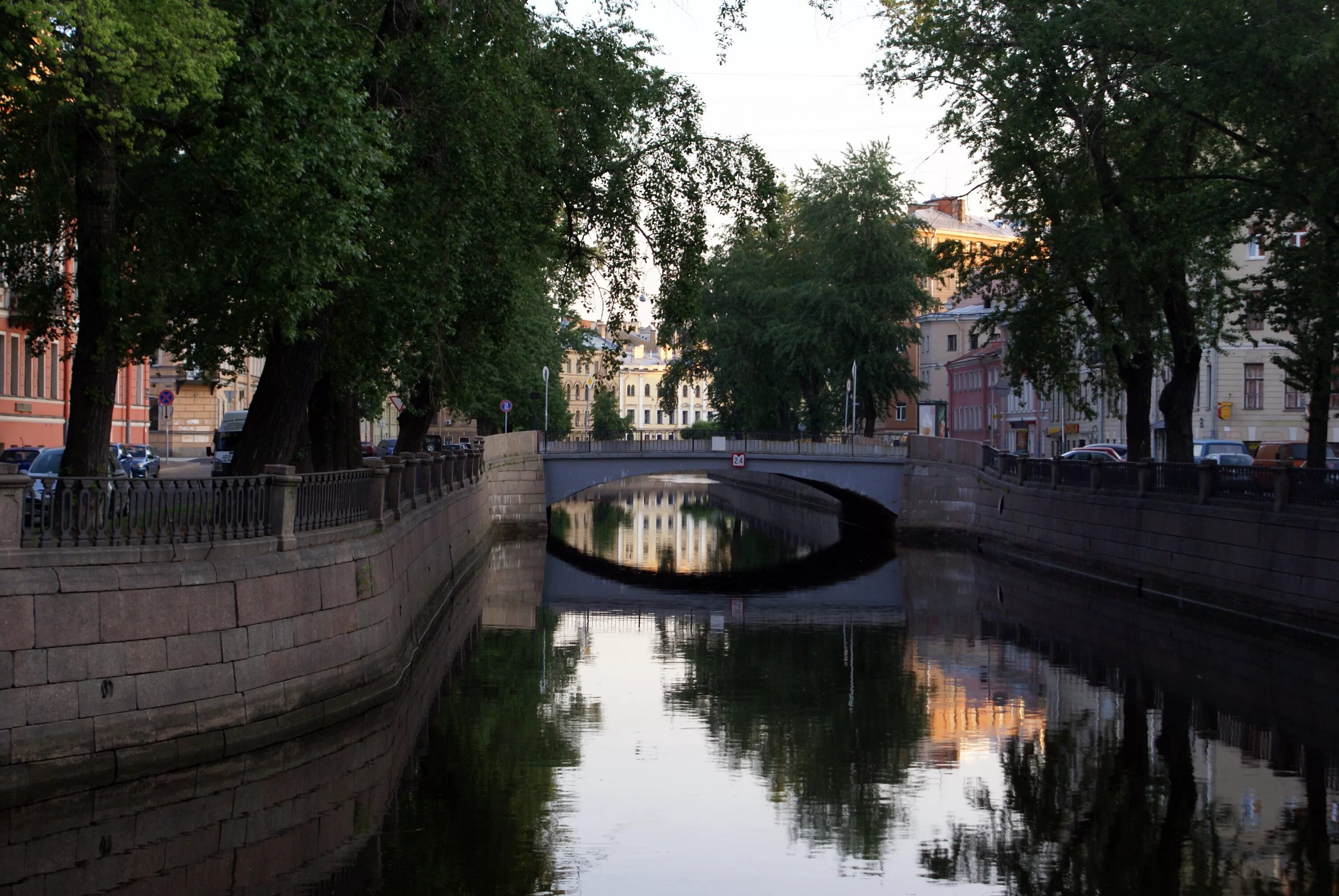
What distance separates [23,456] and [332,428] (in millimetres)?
16032

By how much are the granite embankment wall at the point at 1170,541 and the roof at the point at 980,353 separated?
1305 inches

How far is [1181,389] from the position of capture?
3269 centimetres

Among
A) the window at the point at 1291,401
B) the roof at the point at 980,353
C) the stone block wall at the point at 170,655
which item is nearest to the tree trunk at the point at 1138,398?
the stone block wall at the point at 170,655

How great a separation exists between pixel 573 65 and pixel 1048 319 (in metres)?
14.0

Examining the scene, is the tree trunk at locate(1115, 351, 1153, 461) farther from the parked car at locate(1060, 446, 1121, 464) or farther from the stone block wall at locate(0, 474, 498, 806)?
the stone block wall at locate(0, 474, 498, 806)

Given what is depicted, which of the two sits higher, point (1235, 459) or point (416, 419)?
point (416, 419)

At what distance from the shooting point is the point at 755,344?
208ft

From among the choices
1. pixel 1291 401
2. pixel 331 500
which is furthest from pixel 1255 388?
pixel 331 500

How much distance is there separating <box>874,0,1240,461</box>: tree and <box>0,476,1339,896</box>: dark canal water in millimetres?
5785

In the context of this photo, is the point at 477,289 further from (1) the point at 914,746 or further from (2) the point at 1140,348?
(2) the point at 1140,348

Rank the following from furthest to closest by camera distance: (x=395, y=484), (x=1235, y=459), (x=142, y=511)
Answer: (x=1235, y=459)
(x=395, y=484)
(x=142, y=511)

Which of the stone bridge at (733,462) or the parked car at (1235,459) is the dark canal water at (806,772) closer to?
the parked car at (1235,459)

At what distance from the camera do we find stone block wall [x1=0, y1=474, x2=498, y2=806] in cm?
1223

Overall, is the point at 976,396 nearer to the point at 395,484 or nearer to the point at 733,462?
the point at 733,462
